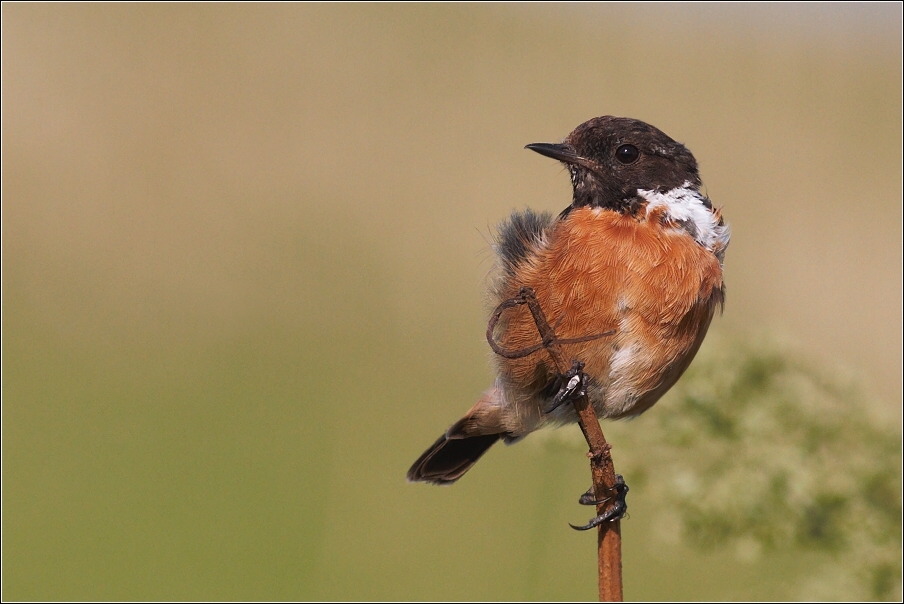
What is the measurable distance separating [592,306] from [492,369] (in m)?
0.36

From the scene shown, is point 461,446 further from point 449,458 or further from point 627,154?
point 627,154

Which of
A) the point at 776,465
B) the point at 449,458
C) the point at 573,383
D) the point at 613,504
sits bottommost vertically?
the point at 613,504

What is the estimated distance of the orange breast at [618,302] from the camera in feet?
8.64

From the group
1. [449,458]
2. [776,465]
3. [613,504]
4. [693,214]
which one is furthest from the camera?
[449,458]

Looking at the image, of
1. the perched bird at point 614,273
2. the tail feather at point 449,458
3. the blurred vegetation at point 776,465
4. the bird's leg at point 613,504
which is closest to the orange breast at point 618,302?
the perched bird at point 614,273

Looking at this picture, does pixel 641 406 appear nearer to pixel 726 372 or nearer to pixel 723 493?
pixel 726 372

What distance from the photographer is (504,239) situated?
286 centimetres

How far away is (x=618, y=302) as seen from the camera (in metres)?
2.63

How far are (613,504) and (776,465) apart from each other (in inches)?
24.2

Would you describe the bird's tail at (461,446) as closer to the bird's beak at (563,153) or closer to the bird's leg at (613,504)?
the bird's leg at (613,504)

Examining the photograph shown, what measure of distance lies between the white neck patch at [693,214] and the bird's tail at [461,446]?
0.82 meters

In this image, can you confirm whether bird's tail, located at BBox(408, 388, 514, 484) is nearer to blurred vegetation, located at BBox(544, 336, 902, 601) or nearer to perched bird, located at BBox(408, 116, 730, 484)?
perched bird, located at BBox(408, 116, 730, 484)

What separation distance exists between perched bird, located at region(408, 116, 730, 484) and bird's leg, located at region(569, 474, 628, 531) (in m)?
0.29

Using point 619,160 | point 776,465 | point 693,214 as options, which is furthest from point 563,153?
point 776,465
